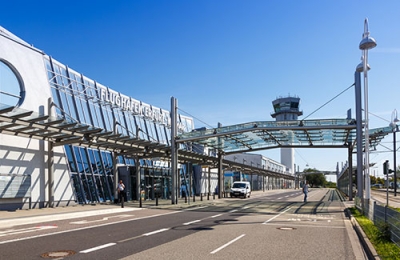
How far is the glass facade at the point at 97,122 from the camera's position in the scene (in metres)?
28.4

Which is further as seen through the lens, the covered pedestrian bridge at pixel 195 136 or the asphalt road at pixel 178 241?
the covered pedestrian bridge at pixel 195 136

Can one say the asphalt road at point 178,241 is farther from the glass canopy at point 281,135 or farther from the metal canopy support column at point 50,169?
the glass canopy at point 281,135

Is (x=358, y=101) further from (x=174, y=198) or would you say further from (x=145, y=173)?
(x=145, y=173)

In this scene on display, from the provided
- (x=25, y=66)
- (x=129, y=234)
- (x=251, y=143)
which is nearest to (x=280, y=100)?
(x=251, y=143)

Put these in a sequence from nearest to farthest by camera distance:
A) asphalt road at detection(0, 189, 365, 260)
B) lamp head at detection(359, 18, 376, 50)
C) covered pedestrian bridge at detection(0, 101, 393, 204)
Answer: asphalt road at detection(0, 189, 365, 260), covered pedestrian bridge at detection(0, 101, 393, 204), lamp head at detection(359, 18, 376, 50)

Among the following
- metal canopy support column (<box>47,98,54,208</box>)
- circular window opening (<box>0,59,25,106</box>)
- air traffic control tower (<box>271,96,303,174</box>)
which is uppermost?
air traffic control tower (<box>271,96,303,174</box>)

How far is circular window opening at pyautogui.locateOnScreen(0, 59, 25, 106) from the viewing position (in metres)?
22.5

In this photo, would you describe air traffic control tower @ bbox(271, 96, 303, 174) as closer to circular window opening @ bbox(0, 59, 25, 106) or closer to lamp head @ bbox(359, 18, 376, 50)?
lamp head @ bbox(359, 18, 376, 50)

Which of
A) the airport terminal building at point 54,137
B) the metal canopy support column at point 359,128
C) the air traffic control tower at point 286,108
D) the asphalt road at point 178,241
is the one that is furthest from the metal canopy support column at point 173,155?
the air traffic control tower at point 286,108

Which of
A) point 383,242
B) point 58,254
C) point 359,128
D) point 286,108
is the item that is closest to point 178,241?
point 58,254

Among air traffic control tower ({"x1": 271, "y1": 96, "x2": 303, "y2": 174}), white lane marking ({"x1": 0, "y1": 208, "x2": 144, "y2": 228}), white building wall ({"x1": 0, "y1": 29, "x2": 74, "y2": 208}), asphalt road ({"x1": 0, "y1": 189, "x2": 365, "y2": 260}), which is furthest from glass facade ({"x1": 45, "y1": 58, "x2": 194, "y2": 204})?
air traffic control tower ({"x1": 271, "y1": 96, "x2": 303, "y2": 174})

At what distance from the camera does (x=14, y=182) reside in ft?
72.1

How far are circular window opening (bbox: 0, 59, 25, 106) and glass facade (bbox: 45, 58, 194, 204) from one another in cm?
278

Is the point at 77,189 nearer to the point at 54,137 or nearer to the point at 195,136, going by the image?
the point at 54,137
